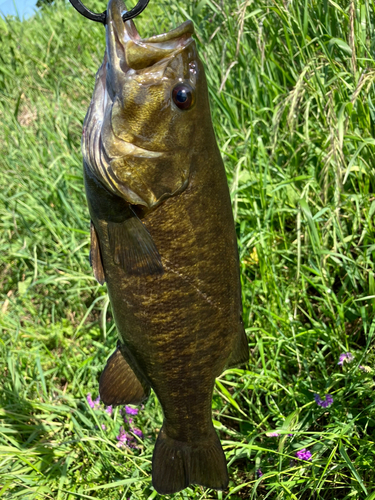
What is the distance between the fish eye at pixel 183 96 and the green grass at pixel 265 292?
3.21 ft

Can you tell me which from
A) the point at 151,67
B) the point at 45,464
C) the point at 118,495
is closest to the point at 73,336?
the point at 45,464

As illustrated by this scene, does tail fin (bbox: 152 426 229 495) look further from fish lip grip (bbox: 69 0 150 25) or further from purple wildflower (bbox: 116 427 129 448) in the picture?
fish lip grip (bbox: 69 0 150 25)

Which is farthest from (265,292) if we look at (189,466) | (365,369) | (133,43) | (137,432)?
(133,43)

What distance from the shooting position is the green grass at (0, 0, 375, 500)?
2.22 meters

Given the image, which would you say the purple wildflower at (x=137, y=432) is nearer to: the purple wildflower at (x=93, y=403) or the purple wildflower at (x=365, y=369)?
the purple wildflower at (x=93, y=403)

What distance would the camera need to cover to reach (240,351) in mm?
1707

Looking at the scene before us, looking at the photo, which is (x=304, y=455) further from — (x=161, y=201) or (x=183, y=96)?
(x=183, y=96)

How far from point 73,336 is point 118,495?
1.19 meters

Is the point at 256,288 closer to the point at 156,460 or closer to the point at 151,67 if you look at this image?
the point at 156,460

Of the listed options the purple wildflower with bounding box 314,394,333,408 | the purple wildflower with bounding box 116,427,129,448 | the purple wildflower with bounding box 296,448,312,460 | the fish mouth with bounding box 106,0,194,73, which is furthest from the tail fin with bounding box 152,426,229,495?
the fish mouth with bounding box 106,0,194,73

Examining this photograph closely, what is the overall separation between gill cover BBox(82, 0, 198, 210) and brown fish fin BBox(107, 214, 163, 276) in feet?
0.27

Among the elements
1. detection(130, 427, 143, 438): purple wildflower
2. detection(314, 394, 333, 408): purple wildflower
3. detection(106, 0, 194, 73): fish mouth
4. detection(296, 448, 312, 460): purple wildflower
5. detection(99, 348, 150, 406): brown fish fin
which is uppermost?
detection(106, 0, 194, 73): fish mouth

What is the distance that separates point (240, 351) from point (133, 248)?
1.89 ft

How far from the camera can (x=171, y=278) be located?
147 centimetres
